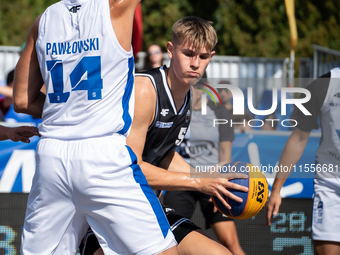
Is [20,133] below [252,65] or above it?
below

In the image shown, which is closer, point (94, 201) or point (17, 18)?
point (94, 201)

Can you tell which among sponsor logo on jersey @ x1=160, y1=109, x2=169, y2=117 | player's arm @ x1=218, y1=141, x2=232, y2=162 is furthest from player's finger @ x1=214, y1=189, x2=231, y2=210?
player's arm @ x1=218, y1=141, x2=232, y2=162

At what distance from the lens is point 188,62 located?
2898mm

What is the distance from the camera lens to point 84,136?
224 centimetres

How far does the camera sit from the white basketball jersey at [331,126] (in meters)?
3.51

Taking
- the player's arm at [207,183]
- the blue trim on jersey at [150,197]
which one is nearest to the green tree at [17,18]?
the player's arm at [207,183]

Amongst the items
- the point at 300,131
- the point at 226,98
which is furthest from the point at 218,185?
the point at 226,98

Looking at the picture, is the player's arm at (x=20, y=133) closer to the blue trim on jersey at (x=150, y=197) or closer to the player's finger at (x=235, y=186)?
the blue trim on jersey at (x=150, y=197)

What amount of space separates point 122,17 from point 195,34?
0.79 metres

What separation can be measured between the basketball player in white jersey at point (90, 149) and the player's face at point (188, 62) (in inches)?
25.6

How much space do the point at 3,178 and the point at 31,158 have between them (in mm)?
408

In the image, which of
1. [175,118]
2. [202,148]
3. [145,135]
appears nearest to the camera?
[145,135]

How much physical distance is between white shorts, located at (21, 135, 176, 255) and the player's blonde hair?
38.9 inches

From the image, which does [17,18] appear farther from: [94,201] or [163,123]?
[94,201]
